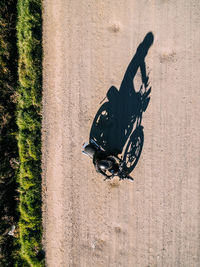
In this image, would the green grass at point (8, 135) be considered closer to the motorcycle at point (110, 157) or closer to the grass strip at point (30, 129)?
the grass strip at point (30, 129)

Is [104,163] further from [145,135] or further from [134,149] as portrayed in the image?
[145,135]

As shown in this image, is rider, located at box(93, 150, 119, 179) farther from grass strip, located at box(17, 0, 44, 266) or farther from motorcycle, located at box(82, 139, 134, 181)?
grass strip, located at box(17, 0, 44, 266)

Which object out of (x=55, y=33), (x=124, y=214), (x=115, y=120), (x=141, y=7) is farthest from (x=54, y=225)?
(x=141, y=7)

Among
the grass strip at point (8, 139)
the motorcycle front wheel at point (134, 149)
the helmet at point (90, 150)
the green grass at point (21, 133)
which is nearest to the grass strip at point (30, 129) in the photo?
the green grass at point (21, 133)

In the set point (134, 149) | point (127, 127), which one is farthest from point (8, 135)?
point (134, 149)

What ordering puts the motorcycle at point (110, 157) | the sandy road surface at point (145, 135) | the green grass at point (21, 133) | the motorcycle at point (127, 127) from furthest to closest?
the motorcycle at point (127, 127) < the sandy road surface at point (145, 135) < the green grass at point (21, 133) < the motorcycle at point (110, 157)

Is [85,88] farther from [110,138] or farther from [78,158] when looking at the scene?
[78,158]

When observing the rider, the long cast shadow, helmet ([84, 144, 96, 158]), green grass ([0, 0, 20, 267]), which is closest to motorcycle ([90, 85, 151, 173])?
the long cast shadow
